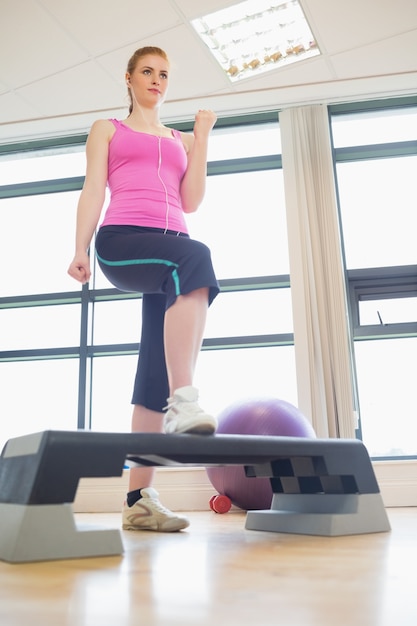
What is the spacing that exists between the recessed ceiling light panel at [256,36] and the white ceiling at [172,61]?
0.05 metres

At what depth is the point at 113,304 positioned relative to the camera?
413 centimetres

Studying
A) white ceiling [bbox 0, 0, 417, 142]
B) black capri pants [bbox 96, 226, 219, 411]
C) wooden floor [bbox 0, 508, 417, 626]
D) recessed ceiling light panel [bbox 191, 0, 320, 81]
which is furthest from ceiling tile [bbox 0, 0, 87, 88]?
wooden floor [bbox 0, 508, 417, 626]

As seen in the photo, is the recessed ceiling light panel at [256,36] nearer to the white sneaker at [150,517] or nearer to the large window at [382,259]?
the large window at [382,259]

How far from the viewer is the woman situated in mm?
1628

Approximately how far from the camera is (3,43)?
3418 mm

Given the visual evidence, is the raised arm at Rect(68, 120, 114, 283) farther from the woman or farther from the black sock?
the black sock

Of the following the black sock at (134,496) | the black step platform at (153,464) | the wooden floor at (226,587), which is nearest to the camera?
the wooden floor at (226,587)

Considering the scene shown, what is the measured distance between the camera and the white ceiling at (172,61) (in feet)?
10.6

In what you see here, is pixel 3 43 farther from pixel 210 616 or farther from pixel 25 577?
pixel 210 616

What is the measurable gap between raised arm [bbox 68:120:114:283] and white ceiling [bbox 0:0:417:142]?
1563mm

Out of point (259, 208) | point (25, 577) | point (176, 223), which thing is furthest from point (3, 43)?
point (25, 577)

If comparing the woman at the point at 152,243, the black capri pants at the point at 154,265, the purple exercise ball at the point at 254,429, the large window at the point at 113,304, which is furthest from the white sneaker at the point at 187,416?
the large window at the point at 113,304

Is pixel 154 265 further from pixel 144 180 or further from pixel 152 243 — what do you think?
pixel 144 180

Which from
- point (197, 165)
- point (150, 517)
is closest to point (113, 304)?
point (197, 165)
